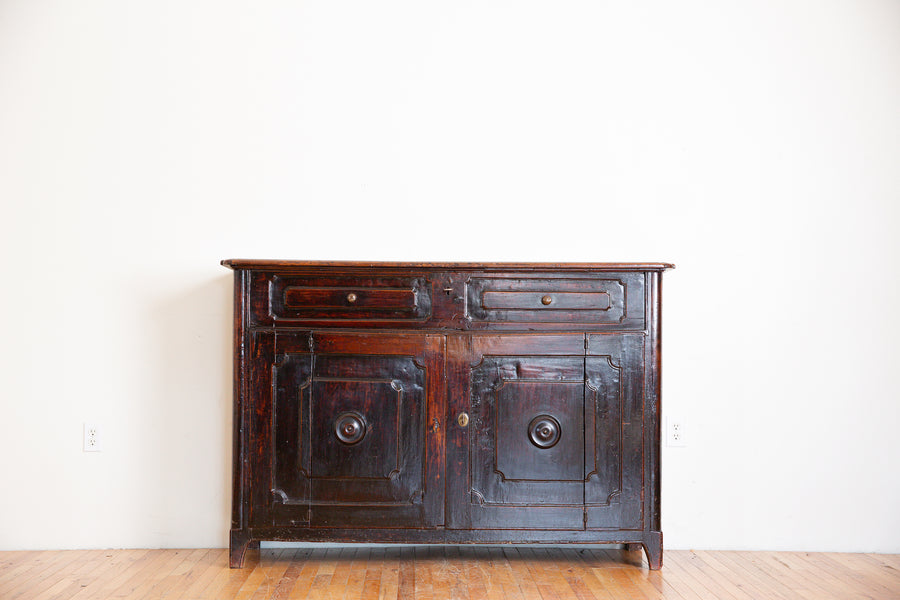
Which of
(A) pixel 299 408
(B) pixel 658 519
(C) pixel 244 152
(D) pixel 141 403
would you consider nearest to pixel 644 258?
(B) pixel 658 519

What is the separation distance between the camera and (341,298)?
2.17 metres

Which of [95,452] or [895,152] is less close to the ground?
[895,152]

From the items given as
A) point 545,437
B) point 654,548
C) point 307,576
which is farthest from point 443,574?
point 654,548

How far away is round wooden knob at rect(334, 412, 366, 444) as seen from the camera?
2.16 metres

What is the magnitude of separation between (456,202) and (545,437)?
88 centimetres

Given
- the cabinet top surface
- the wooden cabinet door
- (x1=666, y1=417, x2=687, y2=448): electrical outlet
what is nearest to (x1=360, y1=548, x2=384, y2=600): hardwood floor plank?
the wooden cabinet door

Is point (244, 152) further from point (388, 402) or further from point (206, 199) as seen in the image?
point (388, 402)

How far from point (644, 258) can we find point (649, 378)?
1.75 ft

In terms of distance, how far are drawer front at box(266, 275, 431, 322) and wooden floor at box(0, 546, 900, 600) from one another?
2.51 ft

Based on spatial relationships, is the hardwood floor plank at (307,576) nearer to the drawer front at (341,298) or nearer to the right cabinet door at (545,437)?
the right cabinet door at (545,437)

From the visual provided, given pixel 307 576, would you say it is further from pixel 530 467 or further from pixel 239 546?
pixel 530 467

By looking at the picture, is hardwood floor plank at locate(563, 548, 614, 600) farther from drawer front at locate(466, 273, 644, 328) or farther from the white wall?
drawer front at locate(466, 273, 644, 328)

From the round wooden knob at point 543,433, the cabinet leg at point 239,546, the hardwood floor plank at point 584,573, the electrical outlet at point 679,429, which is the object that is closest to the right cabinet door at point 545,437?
the round wooden knob at point 543,433

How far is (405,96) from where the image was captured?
257 cm
